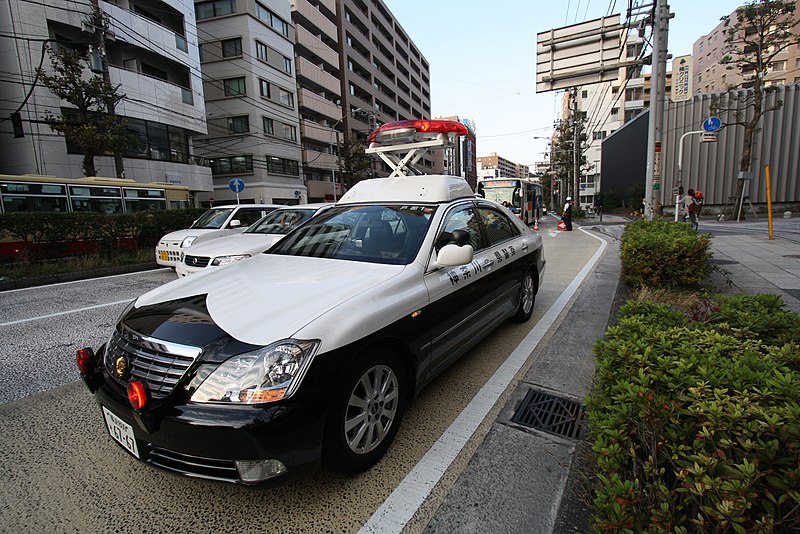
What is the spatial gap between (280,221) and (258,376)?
693 cm

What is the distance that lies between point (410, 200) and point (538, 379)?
1877 millimetres

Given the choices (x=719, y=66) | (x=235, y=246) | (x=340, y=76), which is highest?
(x=340, y=76)

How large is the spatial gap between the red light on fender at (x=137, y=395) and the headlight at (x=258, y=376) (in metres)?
0.23

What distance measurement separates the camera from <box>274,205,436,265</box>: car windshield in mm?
2959

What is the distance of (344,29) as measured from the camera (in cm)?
4550

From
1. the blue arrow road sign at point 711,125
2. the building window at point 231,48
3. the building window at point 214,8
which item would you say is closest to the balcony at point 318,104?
the building window at point 231,48

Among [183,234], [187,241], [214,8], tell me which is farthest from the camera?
[214,8]

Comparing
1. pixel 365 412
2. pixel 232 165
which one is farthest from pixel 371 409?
pixel 232 165

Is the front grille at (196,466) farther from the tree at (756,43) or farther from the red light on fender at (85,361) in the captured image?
the tree at (756,43)

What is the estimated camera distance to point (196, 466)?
5.89ft

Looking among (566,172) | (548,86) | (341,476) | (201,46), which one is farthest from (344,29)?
(341,476)

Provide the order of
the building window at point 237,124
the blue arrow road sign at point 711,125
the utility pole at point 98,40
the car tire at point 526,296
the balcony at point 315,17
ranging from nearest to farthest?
the car tire at point 526,296 → the blue arrow road sign at point 711,125 → the utility pole at point 98,40 → the building window at point 237,124 → the balcony at point 315,17

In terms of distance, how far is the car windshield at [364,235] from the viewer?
2.96m

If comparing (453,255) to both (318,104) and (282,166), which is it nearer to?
(282,166)
